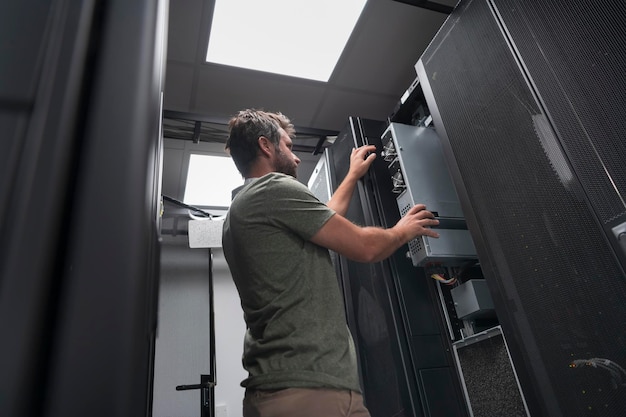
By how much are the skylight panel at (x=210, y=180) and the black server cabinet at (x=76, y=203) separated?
2.66 m

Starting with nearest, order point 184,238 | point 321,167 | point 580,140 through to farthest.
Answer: point 580,140 → point 321,167 → point 184,238

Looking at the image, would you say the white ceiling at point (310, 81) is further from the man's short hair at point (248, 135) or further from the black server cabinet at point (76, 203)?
the black server cabinet at point (76, 203)

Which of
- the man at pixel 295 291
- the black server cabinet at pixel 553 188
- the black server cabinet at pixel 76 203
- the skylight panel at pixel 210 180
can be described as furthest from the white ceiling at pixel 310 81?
the black server cabinet at pixel 76 203

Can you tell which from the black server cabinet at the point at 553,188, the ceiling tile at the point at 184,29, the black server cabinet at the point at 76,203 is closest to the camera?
the black server cabinet at the point at 76,203

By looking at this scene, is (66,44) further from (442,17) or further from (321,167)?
(442,17)

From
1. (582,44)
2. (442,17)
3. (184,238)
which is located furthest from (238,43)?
(582,44)

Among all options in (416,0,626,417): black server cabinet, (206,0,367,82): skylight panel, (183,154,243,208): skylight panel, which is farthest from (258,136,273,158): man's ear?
(183,154,243,208): skylight panel

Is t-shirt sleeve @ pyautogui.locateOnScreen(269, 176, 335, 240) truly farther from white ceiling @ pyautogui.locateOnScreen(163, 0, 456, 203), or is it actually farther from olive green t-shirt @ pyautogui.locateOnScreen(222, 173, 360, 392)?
white ceiling @ pyautogui.locateOnScreen(163, 0, 456, 203)

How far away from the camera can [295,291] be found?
86 cm

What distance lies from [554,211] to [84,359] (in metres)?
0.84

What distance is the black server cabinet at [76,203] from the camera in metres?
0.16

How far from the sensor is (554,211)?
773mm

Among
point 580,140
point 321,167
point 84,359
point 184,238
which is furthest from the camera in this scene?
point 184,238

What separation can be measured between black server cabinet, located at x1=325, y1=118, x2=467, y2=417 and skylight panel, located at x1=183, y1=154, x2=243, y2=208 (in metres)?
1.60
